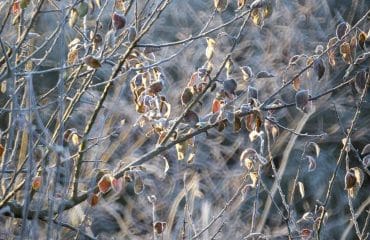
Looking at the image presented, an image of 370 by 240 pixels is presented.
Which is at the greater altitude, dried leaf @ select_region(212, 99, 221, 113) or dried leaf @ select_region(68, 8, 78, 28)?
dried leaf @ select_region(68, 8, 78, 28)

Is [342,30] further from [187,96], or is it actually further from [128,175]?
[128,175]

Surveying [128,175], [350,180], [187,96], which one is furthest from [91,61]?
[350,180]

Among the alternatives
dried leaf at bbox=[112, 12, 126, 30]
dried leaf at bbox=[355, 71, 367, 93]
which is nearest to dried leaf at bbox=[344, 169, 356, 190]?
dried leaf at bbox=[355, 71, 367, 93]

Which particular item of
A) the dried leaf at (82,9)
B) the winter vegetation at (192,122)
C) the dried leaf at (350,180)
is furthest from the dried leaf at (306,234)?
the dried leaf at (82,9)

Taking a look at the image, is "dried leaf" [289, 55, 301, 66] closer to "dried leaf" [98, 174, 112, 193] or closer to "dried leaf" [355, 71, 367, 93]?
"dried leaf" [355, 71, 367, 93]

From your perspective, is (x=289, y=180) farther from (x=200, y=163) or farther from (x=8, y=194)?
(x=8, y=194)

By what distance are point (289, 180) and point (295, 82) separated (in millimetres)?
5021

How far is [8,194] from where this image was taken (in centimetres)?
271

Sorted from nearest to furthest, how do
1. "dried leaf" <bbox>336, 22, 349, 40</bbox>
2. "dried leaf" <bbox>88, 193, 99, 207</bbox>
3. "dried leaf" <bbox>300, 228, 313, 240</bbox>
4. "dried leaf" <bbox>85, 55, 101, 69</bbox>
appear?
"dried leaf" <bbox>85, 55, 101, 69</bbox>
"dried leaf" <bbox>88, 193, 99, 207</bbox>
"dried leaf" <bbox>336, 22, 349, 40</bbox>
"dried leaf" <bbox>300, 228, 313, 240</bbox>

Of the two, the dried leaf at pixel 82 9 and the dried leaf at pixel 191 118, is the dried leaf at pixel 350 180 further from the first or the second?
the dried leaf at pixel 82 9

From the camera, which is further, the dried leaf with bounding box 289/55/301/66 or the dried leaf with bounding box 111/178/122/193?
the dried leaf with bounding box 289/55/301/66

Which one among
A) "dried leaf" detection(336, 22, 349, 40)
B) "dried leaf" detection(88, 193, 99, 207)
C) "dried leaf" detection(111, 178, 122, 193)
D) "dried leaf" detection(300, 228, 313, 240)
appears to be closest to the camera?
"dried leaf" detection(111, 178, 122, 193)

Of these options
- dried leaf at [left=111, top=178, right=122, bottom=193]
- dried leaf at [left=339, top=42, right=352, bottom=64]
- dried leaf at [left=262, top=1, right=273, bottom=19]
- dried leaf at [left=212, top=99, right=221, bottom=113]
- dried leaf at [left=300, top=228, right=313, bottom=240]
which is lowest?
dried leaf at [left=300, top=228, right=313, bottom=240]

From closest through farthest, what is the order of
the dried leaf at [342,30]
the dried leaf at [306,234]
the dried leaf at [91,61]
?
the dried leaf at [91,61], the dried leaf at [342,30], the dried leaf at [306,234]
